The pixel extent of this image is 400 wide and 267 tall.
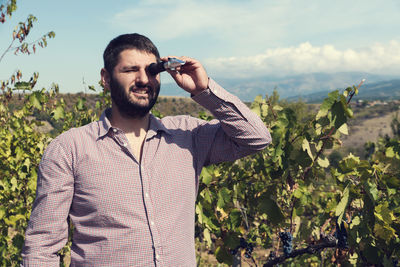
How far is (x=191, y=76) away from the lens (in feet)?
6.00

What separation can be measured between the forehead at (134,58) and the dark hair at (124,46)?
2 centimetres

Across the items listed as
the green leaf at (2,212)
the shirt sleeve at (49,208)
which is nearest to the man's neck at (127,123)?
the shirt sleeve at (49,208)

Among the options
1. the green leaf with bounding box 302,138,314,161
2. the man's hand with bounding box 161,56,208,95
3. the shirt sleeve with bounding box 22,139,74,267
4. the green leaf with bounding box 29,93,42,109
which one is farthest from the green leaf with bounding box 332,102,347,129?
the green leaf with bounding box 29,93,42,109

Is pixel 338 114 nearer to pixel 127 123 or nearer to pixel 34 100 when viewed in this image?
pixel 127 123

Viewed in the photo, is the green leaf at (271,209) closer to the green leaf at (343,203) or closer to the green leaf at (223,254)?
the green leaf at (343,203)

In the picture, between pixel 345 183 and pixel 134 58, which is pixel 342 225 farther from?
pixel 134 58

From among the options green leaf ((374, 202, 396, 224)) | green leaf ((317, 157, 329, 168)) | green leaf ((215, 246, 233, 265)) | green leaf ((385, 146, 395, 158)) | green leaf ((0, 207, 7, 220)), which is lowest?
green leaf ((215, 246, 233, 265))

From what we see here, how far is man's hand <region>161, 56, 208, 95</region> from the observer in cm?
177

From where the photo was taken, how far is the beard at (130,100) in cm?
178

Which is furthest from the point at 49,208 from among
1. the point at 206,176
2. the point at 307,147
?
the point at 307,147

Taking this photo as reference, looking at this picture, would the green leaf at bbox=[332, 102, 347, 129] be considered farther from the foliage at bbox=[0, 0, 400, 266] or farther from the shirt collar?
the shirt collar

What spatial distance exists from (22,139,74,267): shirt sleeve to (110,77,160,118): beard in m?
0.37

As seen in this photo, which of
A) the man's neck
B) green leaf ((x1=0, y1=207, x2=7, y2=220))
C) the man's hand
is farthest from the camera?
green leaf ((x1=0, y1=207, x2=7, y2=220))

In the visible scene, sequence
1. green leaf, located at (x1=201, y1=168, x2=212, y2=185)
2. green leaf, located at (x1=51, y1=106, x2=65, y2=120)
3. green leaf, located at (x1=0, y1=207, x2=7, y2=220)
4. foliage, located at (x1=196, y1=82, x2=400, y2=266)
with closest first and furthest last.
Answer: foliage, located at (x1=196, y1=82, x2=400, y2=266) < green leaf, located at (x1=201, y1=168, x2=212, y2=185) < green leaf, located at (x1=0, y1=207, x2=7, y2=220) < green leaf, located at (x1=51, y1=106, x2=65, y2=120)
